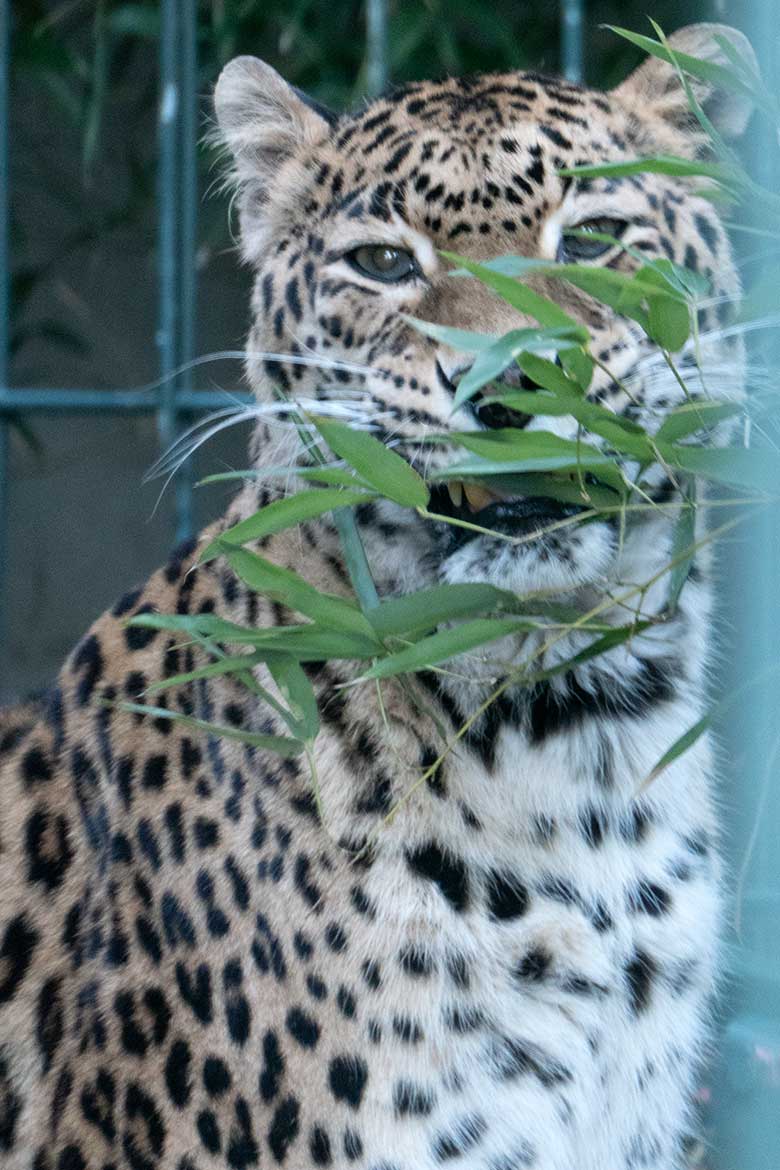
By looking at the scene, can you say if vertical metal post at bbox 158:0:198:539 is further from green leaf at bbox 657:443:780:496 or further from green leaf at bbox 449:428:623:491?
green leaf at bbox 657:443:780:496

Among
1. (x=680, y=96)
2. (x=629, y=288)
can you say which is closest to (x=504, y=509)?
(x=629, y=288)

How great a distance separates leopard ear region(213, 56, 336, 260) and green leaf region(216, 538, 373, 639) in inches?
39.0

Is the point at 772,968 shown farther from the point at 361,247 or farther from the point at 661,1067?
the point at 361,247

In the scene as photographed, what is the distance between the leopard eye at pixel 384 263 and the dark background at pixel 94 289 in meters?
3.89

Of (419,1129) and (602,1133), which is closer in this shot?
(419,1129)

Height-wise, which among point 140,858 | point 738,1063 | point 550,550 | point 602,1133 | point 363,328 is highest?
point 363,328

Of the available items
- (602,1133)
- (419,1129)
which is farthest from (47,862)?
(602,1133)

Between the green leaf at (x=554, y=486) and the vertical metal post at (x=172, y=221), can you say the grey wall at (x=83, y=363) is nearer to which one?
the vertical metal post at (x=172, y=221)

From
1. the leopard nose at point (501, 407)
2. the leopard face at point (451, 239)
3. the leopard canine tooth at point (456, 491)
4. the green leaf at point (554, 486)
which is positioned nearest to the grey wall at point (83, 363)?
the leopard face at point (451, 239)

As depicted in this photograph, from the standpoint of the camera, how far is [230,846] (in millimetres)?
2420

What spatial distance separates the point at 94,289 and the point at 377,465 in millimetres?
5738

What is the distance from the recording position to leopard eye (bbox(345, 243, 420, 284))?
251 cm

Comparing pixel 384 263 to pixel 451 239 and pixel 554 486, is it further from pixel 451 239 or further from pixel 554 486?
pixel 554 486

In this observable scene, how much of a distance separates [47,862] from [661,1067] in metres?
1.05
